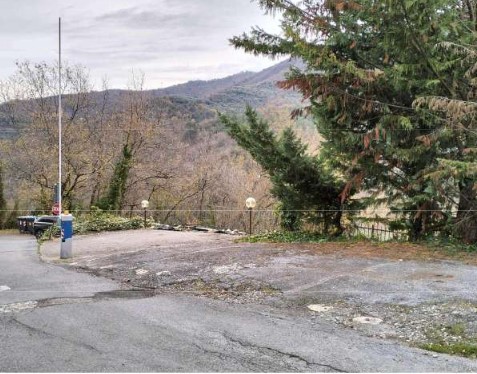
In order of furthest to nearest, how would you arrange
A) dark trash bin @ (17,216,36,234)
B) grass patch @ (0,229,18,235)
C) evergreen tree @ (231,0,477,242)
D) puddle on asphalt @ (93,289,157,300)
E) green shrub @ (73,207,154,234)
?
1. grass patch @ (0,229,18,235)
2. dark trash bin @ (17,216,36,234)
3. green shrub @ (73,207,154,234)
4. evergreen tree @ (231,0,477,242)
5. puddle on asphalt @ (93,289,157,300)

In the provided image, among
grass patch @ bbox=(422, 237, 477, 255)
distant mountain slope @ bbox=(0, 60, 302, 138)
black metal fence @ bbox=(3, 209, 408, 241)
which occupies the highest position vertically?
distant mountain slope @ bbox=(0, 60, 302, 138)

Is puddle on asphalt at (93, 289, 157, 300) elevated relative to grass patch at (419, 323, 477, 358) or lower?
lower

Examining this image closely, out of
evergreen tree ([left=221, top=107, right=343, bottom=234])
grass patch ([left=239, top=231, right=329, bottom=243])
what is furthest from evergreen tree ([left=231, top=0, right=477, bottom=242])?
grass patch ([left=239, top=231, right=329, bottom=243])

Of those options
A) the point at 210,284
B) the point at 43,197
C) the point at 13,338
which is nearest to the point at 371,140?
the point at 210,284

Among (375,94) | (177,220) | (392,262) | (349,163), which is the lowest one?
(177,220)

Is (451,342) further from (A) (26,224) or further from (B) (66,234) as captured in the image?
(A) (26,224)

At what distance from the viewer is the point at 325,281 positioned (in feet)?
23.4

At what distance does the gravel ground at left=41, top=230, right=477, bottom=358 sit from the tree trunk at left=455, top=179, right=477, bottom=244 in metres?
2.03

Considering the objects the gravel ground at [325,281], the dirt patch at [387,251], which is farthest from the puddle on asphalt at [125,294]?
the dirt patch at [387,251]

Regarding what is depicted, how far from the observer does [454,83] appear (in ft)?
31.5

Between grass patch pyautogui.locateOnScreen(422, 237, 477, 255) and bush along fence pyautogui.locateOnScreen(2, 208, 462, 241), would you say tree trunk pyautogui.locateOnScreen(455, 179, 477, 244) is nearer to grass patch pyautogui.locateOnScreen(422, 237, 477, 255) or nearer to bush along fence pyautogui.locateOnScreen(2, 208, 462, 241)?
grass patch pyautogui.locateOnScreen(422, 237, 477, 255)

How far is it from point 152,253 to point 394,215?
19.8 feet

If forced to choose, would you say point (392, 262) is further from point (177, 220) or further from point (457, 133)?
point (177, 220)

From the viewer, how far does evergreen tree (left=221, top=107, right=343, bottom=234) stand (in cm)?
1218
